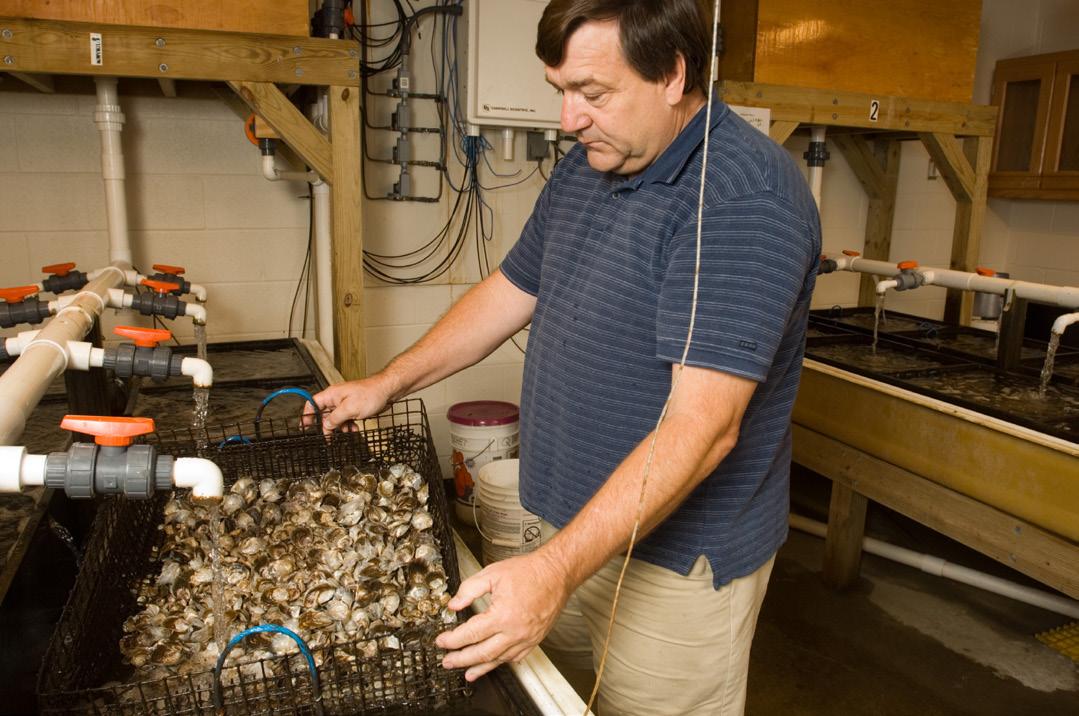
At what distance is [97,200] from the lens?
2.81 meters

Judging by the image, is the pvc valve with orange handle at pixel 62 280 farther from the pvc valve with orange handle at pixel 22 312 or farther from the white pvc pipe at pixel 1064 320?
the white pvc pipe at pixel 1064 320

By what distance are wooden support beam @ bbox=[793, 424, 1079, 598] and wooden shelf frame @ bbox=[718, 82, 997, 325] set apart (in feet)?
4.17

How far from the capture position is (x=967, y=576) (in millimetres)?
2832

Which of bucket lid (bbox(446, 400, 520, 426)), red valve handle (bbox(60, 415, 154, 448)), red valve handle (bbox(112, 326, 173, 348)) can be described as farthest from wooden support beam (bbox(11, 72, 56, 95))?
red valve handle (bbox(60, 415, 154, 448))

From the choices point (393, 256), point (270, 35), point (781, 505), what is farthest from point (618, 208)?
point (393, 256)

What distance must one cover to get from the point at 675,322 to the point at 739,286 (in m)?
0.09

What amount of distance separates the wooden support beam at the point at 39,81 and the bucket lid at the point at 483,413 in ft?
5.79

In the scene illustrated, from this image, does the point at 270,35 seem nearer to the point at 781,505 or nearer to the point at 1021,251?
the point at 781,505

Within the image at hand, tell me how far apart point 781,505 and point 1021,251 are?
3.97 metres

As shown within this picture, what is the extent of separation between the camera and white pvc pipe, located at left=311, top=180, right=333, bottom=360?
2799 mm

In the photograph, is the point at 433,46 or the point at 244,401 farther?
the point at 433,46

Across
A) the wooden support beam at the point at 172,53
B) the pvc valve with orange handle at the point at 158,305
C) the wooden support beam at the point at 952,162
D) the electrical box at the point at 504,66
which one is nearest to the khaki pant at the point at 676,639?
the pvc valve with orange handle at the point at 158,305

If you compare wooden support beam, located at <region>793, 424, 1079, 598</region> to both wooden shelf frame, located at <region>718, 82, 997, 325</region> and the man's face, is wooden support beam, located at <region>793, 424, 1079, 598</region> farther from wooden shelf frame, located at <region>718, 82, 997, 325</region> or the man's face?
the man's face

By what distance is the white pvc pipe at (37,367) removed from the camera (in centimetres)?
86
